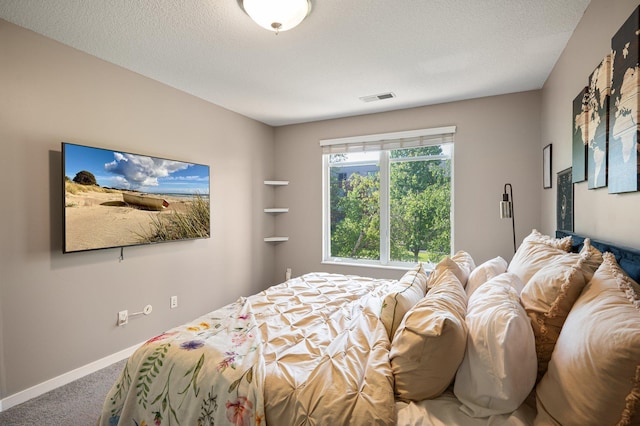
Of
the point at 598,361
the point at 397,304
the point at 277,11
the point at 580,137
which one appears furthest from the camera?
the point at 580,137

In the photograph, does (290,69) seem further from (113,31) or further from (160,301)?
(160,301)

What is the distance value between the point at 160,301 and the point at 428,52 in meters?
3.41

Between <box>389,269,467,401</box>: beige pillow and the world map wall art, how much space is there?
972 millimetres

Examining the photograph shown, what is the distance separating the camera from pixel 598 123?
1.63 m

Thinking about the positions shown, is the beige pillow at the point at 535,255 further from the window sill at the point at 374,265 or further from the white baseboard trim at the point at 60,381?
the white baseboard trim at the point at 60,381

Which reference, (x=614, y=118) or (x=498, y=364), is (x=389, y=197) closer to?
(x=614, y=118)

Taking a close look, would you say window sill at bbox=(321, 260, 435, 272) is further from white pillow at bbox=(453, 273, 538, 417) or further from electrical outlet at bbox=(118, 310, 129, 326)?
white pillow at bbox=(453, 273, 538, 417)

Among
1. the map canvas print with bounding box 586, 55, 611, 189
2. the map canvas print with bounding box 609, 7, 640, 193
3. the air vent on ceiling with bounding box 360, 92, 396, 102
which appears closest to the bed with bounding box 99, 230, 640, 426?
the map canvas print with bounding box 609, 7, 640, 193

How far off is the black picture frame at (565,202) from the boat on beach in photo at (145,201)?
11.4 feet

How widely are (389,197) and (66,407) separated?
3.75 m

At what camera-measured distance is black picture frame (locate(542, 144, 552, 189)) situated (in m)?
2.87

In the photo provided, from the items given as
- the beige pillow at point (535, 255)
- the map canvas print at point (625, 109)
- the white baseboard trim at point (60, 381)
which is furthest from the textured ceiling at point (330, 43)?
the white baseboard trim at point (60, 381)

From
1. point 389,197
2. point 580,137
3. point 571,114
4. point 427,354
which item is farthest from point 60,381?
point 571,114

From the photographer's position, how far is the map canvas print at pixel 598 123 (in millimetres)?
1530
